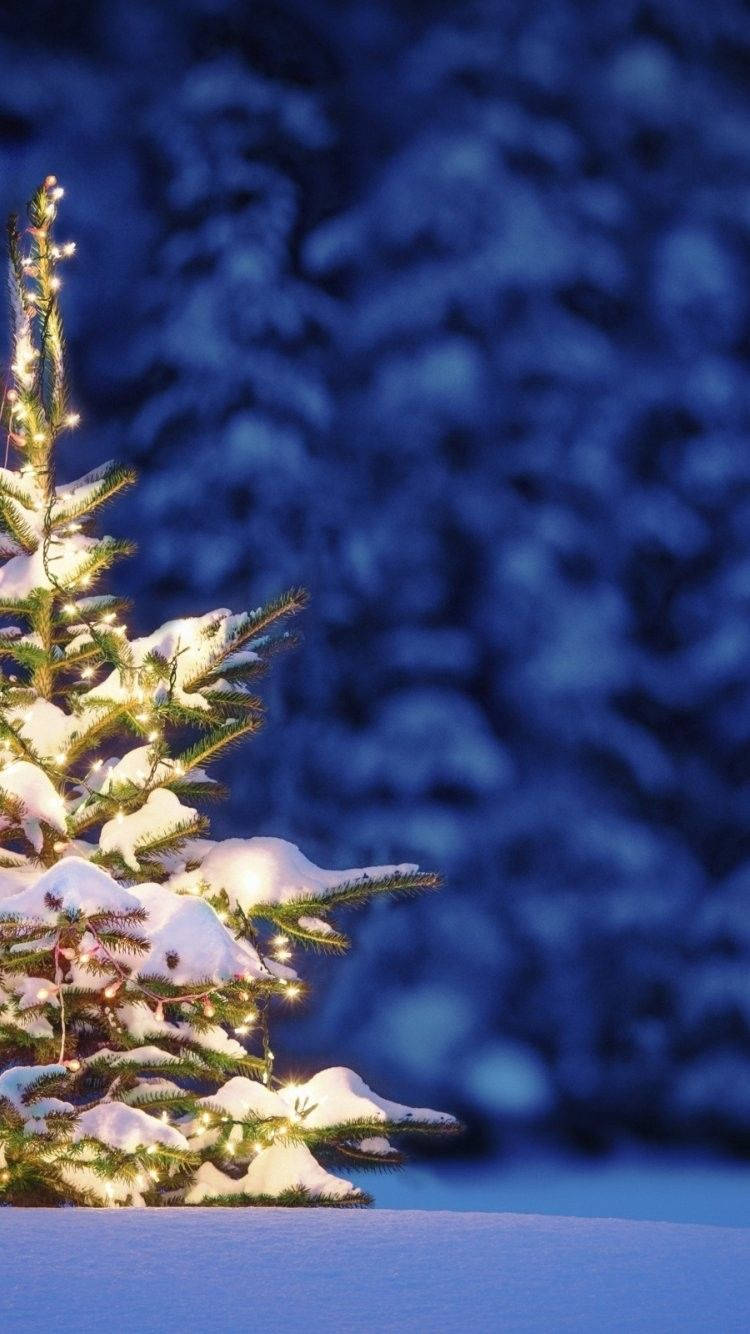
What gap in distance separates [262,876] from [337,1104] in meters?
0.33

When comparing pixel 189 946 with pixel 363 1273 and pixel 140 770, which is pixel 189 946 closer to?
pixel 140 770

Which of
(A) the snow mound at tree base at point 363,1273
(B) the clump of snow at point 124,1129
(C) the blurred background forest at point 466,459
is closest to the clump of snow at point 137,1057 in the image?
(B) the clump of snow at point 124,1129

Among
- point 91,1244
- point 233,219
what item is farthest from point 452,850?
point 91,1244

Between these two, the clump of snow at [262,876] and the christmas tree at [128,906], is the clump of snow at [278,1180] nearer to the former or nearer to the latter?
the christmas tree at [128,906]

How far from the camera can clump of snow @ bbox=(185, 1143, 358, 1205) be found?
184 centimetres

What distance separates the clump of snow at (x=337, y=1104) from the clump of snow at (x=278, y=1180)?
51 millimetres

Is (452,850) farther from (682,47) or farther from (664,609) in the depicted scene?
(682,47)

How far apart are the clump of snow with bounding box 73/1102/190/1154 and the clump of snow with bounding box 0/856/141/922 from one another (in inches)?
10.1

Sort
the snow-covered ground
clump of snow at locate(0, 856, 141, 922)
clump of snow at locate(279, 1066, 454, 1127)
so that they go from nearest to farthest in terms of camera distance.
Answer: clump of snow at locate(0, 856, 141, 922) → clump of snow at locate(279, 1066, 454, 1127) → the snow-covered ground

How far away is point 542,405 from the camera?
304 centimetres

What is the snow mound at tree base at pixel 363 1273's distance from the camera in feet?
3.34

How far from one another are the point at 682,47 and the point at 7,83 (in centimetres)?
153

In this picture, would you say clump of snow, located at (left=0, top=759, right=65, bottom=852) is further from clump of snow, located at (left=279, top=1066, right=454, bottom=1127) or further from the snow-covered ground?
the snow-covered ground

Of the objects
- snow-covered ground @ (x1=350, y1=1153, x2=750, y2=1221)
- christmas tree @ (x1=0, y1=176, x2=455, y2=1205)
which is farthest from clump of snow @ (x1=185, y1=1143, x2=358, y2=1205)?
snow-covered ground @ (x1=350, y1=1153, x2=750, y2=1221)
